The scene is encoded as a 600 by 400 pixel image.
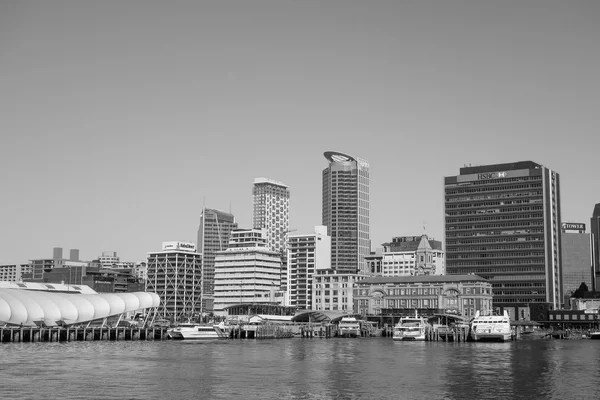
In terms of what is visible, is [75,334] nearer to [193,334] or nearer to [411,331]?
[193,334]

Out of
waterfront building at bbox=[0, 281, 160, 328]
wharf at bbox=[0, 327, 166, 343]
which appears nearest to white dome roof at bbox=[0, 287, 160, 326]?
waterfront building at bbox=[0, 281, 160, 328]

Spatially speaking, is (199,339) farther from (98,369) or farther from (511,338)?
(98,369)

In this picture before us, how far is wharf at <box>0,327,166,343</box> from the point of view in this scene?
158 metres

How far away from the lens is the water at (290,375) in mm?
70125

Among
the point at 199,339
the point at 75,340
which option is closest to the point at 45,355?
the point at 75,340

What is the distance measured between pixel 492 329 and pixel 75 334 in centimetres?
9287

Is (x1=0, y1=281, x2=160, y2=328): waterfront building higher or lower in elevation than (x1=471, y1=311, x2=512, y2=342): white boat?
higher

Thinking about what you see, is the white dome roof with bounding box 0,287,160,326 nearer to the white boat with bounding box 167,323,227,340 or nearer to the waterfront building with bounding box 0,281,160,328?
the waterfront building with bounding box 0,281,160,328

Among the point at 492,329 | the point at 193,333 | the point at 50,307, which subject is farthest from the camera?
the point at 193,333

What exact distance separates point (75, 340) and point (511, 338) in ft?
339

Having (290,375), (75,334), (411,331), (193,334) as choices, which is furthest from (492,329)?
(290,375)

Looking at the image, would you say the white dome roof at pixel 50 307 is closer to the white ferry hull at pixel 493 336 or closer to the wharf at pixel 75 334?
the wharf at pixel 75 334

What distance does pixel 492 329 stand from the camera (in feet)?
579

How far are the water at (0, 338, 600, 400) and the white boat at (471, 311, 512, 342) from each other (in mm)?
52120
